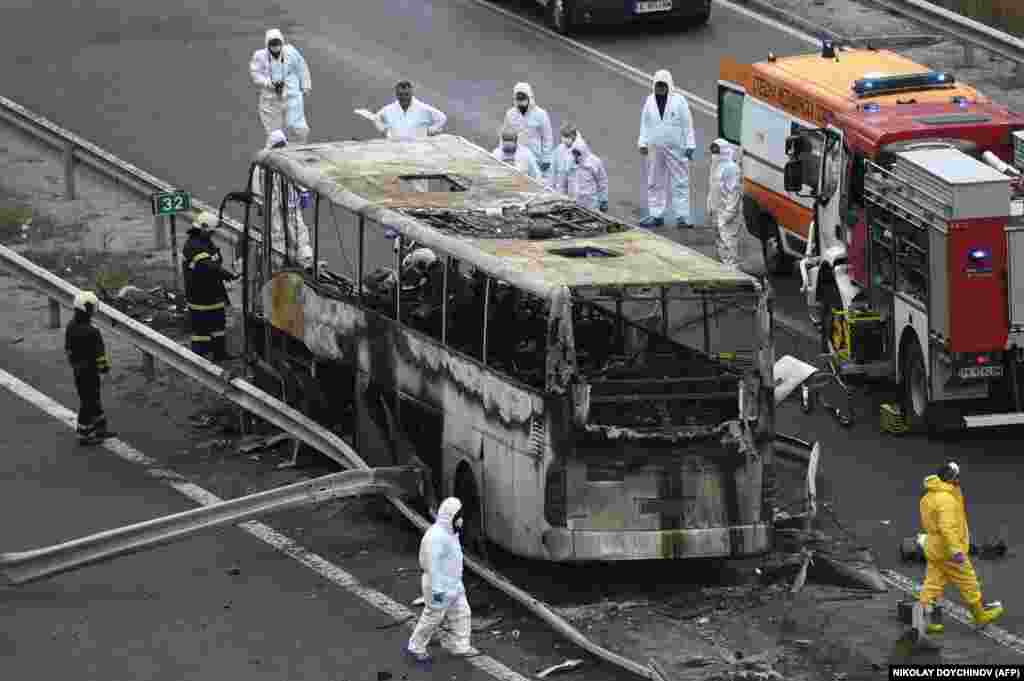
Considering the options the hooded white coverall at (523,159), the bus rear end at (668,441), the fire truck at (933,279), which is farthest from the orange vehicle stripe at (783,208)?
the bus rear end at (668,441)

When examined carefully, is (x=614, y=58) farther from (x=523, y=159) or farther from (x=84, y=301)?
(x=84, y=301)

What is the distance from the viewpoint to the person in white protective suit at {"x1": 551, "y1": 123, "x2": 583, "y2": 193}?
29.5 meters

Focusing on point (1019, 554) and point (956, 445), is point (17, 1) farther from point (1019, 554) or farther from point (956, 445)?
point (1019, 554)

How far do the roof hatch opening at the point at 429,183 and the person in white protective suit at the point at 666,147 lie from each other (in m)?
7.27

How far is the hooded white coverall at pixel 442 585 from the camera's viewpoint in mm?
18484

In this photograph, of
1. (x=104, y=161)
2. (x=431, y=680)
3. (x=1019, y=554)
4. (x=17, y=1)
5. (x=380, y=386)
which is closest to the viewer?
(x=431, y=680)

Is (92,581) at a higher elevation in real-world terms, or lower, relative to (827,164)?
lower

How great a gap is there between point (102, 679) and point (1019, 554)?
7.02 metres

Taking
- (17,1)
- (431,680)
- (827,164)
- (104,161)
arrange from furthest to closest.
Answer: (17,1) < (104,161) < (827,164) < (431,680)

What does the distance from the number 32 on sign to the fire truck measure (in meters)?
6.43

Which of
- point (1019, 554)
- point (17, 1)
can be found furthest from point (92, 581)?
point (17, 1)

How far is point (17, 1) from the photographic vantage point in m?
37.9

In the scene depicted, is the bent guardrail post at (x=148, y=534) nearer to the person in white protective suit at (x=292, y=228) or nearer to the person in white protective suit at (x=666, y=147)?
the person in white protective suit at (x=292, y=228)

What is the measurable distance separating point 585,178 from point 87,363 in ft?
A: 24.8
